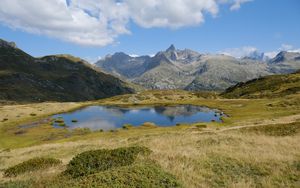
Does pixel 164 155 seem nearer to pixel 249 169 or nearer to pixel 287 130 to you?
pixel 249 169

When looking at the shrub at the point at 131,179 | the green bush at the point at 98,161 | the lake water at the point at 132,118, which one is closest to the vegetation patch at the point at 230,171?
the shrub at the point at 131,179

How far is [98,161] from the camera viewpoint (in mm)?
17688

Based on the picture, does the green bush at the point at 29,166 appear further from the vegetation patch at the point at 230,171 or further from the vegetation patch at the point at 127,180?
the vegetation patch at the point at 230,171

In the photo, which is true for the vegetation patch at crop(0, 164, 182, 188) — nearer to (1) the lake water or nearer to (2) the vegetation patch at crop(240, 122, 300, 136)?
(2) the vegetation patch at crop(240, 122, 300, 136)

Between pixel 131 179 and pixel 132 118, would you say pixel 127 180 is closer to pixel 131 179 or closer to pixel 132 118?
pixel 131 179

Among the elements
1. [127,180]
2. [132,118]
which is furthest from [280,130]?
[132,118]

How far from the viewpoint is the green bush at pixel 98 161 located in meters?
16.8

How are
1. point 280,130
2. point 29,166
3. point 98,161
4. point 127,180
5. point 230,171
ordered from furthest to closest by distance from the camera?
point 280,130 < point 29,166 < point 98,161 < point 230,171 < point 127,180

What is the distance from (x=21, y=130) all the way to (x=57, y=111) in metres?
63.5

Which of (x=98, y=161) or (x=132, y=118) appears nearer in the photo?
(x=98, y=161)

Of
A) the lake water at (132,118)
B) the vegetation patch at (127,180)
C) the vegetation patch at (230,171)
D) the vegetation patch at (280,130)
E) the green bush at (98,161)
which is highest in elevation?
the vegetation patch at (127,180)

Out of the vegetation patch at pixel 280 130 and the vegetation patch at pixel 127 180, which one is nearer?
the vegetation patch at pixel 127 180

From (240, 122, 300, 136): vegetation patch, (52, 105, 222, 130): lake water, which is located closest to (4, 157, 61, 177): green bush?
(240, 122, 300, 136): vegetation patch

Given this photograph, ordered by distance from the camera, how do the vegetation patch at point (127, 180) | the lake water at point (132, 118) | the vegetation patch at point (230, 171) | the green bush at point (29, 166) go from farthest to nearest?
the lake water at point (132, 118) → the green bush at point (29, 166) → the vegetation patch at point (230, 171) → the vegetation patch at point (127, 180)
